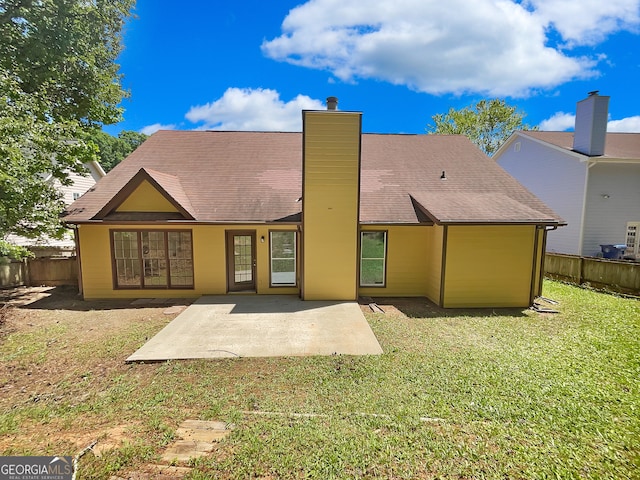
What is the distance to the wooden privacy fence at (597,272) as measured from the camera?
10.6 metres

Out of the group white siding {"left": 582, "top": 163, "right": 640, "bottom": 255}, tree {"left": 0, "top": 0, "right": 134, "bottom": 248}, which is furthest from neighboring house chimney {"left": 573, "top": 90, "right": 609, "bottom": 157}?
tree {"left": 0, "top": 0, "right": 134, "bottom": 248}

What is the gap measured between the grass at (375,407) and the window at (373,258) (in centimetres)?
356

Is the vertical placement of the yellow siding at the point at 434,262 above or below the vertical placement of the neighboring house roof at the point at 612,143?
below

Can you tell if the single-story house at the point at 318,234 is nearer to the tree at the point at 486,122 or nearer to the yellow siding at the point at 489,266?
the yellow siding at the point at 489,266

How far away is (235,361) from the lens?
587 centimetres

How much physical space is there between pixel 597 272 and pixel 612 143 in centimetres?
1047

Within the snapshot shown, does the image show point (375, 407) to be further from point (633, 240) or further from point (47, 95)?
point (633, 240)

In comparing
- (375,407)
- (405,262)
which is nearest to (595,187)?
(405,262)

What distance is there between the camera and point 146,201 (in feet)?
32.8

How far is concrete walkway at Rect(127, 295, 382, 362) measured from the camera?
626 centimetres

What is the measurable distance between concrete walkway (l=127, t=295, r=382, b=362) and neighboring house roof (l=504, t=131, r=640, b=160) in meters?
15.6

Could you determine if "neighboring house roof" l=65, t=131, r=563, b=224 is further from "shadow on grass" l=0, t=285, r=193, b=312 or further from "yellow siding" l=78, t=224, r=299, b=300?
"shadow on grass" l=0, t=285, r=193, b=312

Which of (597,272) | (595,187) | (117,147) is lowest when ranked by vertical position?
(597,272)

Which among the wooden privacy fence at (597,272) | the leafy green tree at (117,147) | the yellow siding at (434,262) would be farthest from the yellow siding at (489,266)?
the leafy green tree at (117,147)
